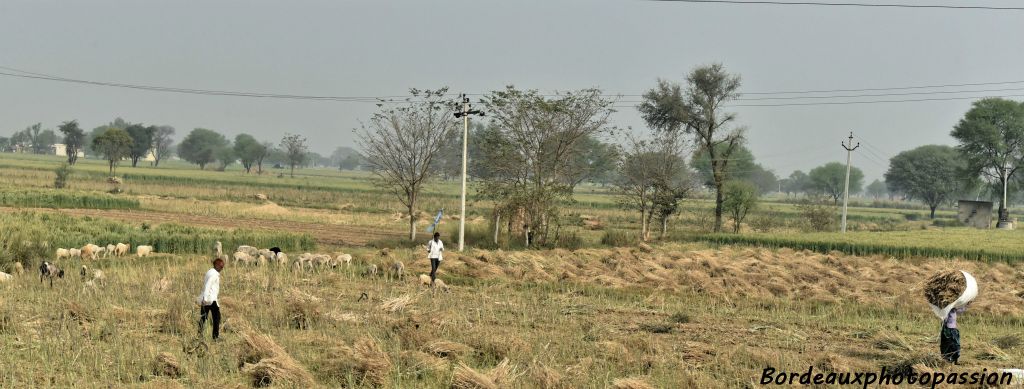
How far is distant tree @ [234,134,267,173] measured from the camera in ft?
479

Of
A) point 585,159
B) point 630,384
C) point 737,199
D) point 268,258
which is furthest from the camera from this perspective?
point 737,199

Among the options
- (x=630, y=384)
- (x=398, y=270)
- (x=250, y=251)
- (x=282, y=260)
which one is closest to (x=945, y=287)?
(x=630, y=384)

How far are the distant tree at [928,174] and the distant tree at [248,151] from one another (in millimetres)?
111646

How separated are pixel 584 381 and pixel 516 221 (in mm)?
22611

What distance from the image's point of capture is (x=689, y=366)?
10320 mm

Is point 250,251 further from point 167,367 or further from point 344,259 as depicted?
point 167,367

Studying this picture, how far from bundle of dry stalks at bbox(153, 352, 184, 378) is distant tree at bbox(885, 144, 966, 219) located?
307 feet

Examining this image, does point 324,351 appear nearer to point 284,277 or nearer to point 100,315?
point 100,315

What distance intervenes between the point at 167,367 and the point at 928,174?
108 meters

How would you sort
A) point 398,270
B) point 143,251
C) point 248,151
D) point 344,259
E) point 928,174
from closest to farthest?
point 398,270
point 344,259
point 143,251
point 928,174
point 248,151

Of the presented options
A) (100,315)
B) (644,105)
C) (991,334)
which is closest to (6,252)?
(100,315)

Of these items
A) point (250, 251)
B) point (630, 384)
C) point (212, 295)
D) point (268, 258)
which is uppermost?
point (212, 295)

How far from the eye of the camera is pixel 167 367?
958 cm

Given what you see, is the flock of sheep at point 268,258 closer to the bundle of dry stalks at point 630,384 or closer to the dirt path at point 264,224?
the dirt path at point 264,224
